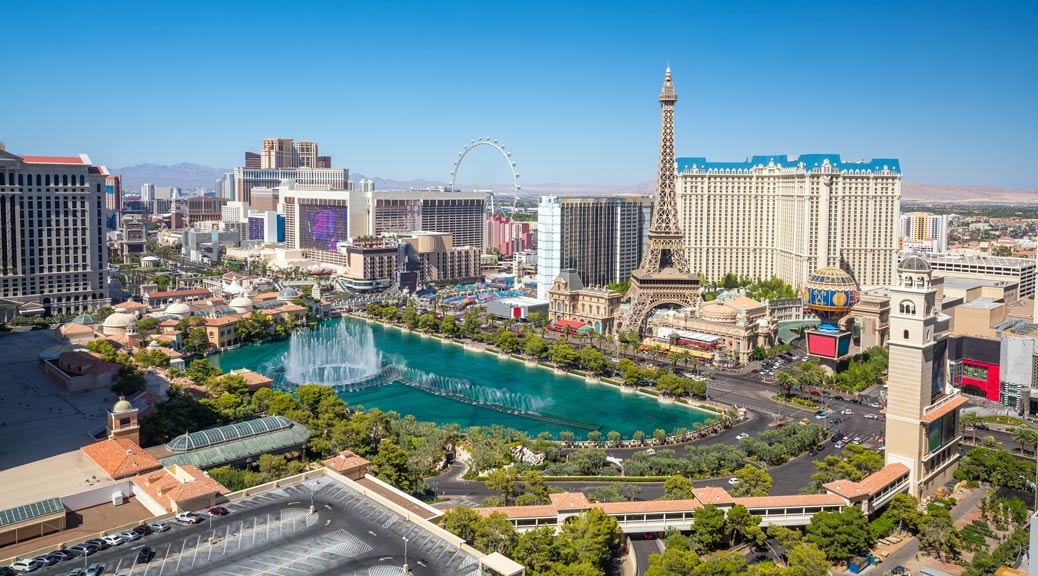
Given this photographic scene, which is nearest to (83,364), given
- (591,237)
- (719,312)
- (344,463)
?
(344,463)

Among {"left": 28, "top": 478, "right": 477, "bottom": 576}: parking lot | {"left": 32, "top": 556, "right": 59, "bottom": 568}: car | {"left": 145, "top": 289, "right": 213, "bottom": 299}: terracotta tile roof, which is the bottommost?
{"left": 32, "top": 556, "right": 59, "bottom": 568}: car

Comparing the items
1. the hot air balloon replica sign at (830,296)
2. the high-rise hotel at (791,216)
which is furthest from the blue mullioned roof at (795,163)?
the hot air balloon replica sign at (830,296)

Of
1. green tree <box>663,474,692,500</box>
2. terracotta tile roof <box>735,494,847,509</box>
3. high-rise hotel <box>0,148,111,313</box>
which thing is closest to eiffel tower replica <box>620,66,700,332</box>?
green tree <box>663,474,692,500</box>

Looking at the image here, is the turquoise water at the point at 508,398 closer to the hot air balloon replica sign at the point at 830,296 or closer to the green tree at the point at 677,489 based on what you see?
the green tree at the point at 677,489

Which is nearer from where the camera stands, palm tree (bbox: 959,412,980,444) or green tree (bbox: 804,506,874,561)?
green tree (bbox: 804,506,874,561)

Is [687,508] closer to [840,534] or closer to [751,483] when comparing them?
[751,483]

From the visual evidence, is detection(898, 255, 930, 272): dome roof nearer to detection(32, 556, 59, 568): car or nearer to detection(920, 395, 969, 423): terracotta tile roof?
detection(920, 395, 969, 423): terracotta tile roof
